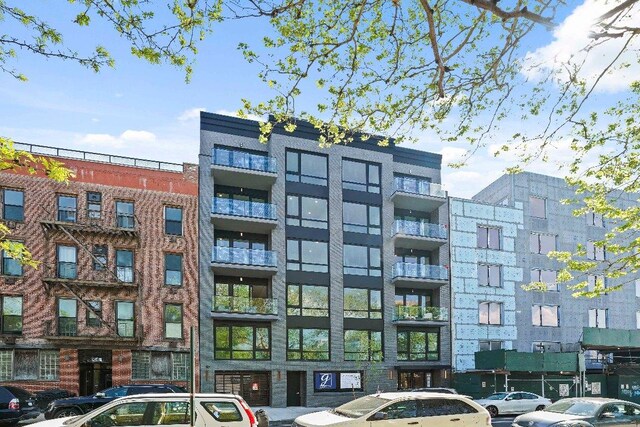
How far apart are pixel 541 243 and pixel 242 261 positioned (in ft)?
72.4

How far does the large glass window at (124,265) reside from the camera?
3344 centimetres

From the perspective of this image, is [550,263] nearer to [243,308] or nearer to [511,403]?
[511,403]

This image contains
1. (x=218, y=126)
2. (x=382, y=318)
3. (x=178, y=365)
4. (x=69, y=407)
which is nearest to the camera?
(x=69, y=407)

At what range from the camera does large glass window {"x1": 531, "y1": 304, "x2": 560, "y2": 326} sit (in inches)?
1714

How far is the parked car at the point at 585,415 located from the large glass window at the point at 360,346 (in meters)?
19.3

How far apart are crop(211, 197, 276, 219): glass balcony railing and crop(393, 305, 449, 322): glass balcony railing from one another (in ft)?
32.4

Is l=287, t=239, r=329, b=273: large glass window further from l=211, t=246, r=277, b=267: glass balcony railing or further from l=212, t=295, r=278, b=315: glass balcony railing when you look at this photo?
l=212, t=295, r=278, b=315: glass balcony railing

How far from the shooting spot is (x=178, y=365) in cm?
3403

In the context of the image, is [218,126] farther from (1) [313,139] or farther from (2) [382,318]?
(2) [382,318]

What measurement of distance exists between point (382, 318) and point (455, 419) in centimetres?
2412

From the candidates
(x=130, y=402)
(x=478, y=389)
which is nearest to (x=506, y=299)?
(x=478, y=389)

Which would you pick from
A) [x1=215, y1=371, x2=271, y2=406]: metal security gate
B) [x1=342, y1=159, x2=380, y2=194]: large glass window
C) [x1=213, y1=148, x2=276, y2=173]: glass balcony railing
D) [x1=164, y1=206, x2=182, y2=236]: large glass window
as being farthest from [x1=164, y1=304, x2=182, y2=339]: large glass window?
[x1=342, y1=159, x2=380, y2=194]: large glass window

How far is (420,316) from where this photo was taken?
128 ft

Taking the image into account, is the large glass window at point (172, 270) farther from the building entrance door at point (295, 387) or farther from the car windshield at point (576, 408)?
the car windshield at point (576, 408)
